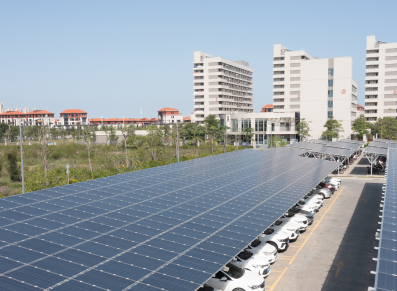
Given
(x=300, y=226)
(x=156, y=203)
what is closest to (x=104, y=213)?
(x=156, y=203)

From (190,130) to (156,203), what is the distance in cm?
6472

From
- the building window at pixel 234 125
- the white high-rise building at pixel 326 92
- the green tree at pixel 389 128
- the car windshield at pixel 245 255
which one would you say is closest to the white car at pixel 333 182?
the car windshield at pixel 245 255

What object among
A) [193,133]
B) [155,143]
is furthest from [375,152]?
[193,133]

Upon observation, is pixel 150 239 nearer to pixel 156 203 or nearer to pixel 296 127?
pixel 156 203

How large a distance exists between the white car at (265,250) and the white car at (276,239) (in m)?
0.72

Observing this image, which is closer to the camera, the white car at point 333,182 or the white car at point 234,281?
the white car at point 234,281

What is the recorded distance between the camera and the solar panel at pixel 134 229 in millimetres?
11219

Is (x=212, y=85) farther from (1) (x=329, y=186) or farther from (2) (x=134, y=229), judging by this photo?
(2) (x=134, y=229)

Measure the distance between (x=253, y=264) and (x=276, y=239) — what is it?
4.50 metres

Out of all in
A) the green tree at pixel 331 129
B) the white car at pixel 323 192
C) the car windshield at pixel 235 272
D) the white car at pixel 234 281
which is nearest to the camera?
the white car at pixel 234 281

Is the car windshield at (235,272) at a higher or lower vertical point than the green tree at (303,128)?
lower

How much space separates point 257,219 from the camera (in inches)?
704

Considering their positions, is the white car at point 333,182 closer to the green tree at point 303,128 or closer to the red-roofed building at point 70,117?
the green tree at point 303,128

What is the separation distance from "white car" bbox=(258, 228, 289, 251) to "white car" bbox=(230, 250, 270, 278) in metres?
3.00
